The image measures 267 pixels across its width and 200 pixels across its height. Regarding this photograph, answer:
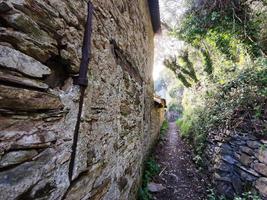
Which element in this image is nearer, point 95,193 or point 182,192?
point 95,193

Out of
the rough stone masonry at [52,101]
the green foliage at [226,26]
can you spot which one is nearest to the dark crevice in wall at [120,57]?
the rough stone masonry at [52,101]

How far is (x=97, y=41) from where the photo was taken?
5.62 ft

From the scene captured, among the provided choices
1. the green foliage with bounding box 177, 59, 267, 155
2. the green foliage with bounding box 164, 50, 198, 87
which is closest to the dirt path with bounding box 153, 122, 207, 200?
the green foliage with bounding box 177, 59, 267, 155

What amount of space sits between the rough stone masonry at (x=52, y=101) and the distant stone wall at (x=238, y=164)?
2.76m

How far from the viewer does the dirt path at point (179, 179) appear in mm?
4359

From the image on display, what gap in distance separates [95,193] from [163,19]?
32.5ft

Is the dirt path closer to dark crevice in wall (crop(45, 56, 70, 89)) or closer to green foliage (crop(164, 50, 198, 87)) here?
dark crevice in wall (crop(45, 56, 70, 89))

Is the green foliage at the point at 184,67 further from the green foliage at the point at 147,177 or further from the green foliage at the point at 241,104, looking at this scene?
the green foliage at the point at 147,177

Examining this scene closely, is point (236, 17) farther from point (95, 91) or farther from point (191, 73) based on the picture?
point (95, 91)

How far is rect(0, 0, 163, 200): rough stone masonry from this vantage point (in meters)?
0.87

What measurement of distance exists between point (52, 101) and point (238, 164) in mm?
4038

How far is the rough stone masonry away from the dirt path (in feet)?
9.17

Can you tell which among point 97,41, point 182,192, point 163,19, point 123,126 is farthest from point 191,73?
point 97,41

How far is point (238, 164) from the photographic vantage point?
4004 mm
